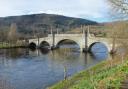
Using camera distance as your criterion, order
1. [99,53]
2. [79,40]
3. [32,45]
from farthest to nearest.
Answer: [32,45] < [79,40] < [99,53]

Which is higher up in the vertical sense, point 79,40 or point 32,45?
point 79,40

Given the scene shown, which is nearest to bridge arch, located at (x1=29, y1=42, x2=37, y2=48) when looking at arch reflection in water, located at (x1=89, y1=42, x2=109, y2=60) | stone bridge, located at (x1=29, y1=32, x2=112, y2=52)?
stone bridge, located at (x1=29, y1=32, x2=112, y2=52)

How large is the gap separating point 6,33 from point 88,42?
4184cm

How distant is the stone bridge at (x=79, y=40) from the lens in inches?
2955

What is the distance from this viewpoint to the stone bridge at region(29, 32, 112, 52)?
7506cm

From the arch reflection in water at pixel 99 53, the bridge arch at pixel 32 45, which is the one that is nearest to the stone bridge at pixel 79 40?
the bridge arch at pixel 32 45

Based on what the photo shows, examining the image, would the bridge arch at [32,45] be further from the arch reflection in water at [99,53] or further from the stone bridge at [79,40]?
the arch reflection in water at [99,53]

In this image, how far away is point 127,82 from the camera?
50.0 feet

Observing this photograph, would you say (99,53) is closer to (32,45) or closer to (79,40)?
(79,40)

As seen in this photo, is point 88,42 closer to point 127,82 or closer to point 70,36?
point 70,36

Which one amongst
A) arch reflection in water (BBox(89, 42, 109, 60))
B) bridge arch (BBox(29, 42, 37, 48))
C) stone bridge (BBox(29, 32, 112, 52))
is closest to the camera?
arch reflection in water (BBox(89, 42, 109, 60))

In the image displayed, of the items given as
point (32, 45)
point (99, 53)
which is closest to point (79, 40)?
point (99, 53)

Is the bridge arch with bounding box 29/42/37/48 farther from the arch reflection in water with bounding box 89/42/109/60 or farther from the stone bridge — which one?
the arch reflection in water with bounding box 89/42/109/60

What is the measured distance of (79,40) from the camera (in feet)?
275
